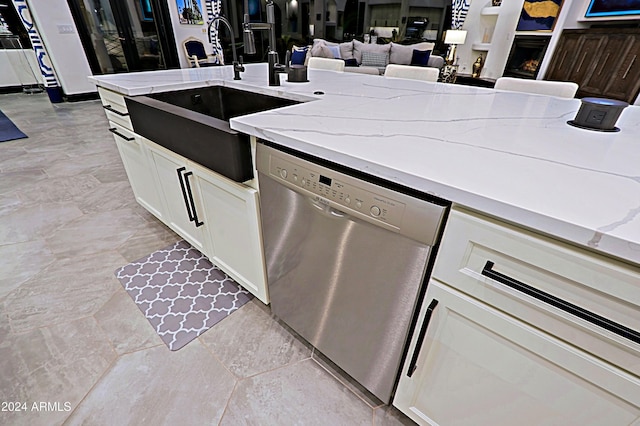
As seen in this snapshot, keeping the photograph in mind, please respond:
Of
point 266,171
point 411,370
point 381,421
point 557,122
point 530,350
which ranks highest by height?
point 557,122

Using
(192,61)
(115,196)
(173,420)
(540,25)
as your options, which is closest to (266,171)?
(173,420)

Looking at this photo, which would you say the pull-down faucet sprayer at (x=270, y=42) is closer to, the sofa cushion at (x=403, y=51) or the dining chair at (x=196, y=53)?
the dining chair at (x=196, y=53)

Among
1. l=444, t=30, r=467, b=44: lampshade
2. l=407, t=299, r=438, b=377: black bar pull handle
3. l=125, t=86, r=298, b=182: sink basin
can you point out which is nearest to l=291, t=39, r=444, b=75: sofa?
l=444, t=30, r=467, b=44: lampshade

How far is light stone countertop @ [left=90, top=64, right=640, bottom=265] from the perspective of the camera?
0.49 m

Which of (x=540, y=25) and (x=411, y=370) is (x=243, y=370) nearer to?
(x=411, y=370)

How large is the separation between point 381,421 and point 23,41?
849 centimetres

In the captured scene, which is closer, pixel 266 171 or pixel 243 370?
pixel 266 171

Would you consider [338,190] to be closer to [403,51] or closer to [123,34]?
[403,51]

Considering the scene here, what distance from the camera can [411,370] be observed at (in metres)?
0.82

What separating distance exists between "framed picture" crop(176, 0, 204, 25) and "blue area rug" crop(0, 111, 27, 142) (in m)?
3.36

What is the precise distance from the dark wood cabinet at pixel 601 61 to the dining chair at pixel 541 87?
2.69 metres

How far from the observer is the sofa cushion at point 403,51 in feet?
19.0

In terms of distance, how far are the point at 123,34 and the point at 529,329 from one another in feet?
22.7

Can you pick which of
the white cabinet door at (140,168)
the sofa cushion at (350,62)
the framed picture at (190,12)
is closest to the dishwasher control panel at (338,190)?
the white cabinet door at (140,168)
